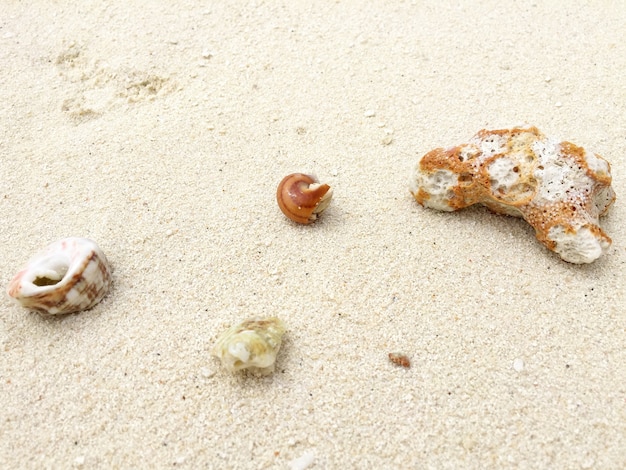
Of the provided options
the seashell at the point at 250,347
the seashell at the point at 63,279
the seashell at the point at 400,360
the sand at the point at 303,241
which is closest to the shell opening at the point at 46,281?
the seashell at the point at 63,279

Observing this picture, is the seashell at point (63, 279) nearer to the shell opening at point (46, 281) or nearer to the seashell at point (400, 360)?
the shell opening at point (46, 281)

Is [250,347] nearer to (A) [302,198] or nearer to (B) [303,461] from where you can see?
(B) [303,461]

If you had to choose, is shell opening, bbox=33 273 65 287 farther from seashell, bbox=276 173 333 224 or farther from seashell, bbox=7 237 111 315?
seashell, bbox=276 173 333 224

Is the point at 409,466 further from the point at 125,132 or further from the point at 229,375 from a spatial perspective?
the point at 125,132

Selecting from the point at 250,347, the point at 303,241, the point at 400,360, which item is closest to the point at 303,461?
the point at 250,347

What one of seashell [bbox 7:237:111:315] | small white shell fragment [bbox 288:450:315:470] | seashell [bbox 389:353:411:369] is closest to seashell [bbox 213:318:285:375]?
small white shell fragment [bbox 288:450:315:470]

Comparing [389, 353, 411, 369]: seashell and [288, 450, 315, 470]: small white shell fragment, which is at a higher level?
[389, 353, 411, 369]: seashell

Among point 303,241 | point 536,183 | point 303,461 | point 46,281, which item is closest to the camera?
point 303,461
